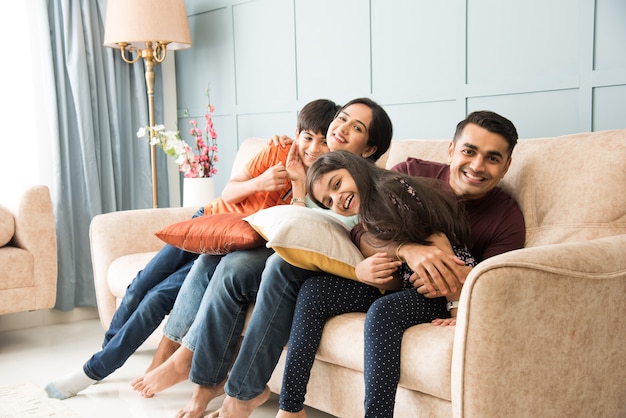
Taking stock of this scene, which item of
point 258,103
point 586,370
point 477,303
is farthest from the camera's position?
point 258,103

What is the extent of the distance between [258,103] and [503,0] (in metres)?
1.50

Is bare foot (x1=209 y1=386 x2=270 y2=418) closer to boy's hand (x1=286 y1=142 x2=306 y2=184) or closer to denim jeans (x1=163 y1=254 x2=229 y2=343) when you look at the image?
denim jeans (x1=163 y1=254 x2=229 y2=343)

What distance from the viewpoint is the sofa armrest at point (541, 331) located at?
1475 millimetres

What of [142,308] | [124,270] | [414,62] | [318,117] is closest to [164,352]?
[142,308]

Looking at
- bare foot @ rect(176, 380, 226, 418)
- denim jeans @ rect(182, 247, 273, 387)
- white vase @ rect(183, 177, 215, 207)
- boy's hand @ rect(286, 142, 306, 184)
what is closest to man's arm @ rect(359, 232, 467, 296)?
denim jeans @ rect(182, 247, 273, 387)

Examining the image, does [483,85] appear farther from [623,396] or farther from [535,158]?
[623,396]

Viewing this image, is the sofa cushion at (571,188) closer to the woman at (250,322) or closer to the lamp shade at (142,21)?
the woman at (250,322)

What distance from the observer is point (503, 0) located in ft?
8.45

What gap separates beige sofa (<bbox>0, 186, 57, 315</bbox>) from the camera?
10.2 feet

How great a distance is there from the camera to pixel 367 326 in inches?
68.2

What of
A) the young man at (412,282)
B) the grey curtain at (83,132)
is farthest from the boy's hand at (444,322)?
the grey curtain at (83,132)

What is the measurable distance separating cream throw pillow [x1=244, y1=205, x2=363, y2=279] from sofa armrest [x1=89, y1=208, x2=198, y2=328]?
1.17m

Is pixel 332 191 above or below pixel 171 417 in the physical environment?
above

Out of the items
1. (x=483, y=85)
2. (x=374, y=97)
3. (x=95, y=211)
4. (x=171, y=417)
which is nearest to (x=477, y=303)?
(x=171, y=417)
